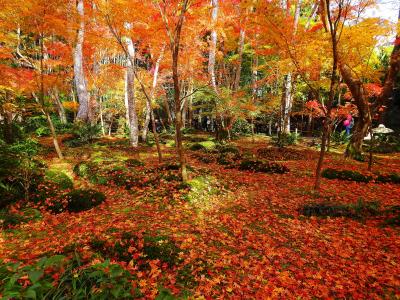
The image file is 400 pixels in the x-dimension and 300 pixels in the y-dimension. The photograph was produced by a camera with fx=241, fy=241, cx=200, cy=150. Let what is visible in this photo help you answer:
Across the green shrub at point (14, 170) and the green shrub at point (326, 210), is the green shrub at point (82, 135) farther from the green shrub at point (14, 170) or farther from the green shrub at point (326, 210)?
the green shrub at point (326, 210)

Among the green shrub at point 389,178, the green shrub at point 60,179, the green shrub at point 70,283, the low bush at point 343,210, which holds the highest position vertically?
the green shrub at point 70,283

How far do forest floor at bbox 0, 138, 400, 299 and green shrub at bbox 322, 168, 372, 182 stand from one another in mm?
662

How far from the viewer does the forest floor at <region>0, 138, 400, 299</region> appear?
3.64 m

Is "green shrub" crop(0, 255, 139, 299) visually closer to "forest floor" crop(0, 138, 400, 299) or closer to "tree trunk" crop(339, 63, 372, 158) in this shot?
"forest floor" crop(0, 138, 400, 299)

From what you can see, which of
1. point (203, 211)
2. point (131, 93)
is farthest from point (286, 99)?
point (203, 211)

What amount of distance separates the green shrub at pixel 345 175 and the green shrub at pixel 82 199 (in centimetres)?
798

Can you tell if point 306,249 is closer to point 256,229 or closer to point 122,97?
point 256,229

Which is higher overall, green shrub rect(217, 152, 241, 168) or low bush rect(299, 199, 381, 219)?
green shrub rect(217, 152, 241, 168)

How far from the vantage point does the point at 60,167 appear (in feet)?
28.3

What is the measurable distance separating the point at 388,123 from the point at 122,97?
25458 mm

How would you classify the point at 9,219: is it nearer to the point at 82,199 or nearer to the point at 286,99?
the point at 82,199

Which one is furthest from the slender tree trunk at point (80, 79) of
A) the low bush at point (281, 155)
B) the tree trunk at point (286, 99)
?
the tree trunk at point (286, 99)

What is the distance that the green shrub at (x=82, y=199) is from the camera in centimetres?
616

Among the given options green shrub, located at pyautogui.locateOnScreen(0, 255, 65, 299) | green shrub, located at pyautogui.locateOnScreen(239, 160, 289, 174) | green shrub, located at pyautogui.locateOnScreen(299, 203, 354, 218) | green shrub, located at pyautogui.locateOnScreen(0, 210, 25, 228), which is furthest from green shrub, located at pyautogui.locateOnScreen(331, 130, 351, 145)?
green shrub, located at pyautogui.locateOnScreen(0, 255, 65, 299)
